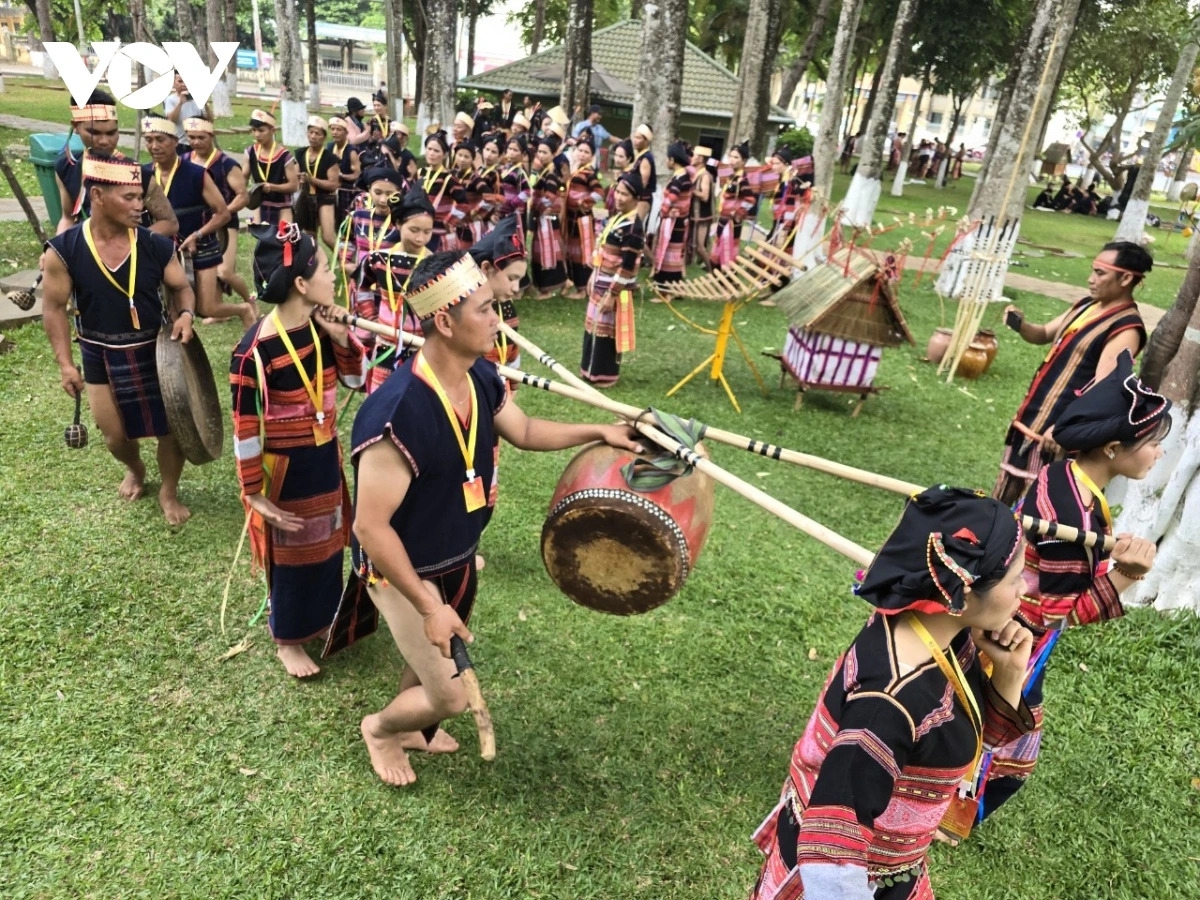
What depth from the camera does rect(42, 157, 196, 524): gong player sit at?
4.42 m

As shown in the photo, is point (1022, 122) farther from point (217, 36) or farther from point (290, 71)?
point (217, 36)

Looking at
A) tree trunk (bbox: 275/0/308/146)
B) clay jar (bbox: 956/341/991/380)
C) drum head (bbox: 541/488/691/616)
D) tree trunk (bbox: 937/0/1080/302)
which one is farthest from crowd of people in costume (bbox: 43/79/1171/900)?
tree trunk (bbox: 275/0/308/146)

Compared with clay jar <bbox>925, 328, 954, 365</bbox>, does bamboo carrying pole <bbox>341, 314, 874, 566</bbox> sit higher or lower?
higher

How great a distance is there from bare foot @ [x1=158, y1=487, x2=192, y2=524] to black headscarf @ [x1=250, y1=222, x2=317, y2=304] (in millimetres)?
2307

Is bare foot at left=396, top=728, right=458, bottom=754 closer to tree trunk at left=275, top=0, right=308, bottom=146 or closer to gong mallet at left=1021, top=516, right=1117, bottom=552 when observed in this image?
gong mallet at left=1021, top=516, right=1117, bottom=552

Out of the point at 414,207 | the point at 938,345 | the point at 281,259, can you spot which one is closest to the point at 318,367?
the point at 281,259

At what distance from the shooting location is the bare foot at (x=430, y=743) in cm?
361

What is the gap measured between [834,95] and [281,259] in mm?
12616

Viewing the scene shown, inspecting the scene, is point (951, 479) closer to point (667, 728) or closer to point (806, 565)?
point (806, 565)

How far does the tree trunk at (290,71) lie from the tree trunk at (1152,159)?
16.9m

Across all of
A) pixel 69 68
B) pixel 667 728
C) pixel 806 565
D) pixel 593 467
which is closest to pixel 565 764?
pixel 667 728

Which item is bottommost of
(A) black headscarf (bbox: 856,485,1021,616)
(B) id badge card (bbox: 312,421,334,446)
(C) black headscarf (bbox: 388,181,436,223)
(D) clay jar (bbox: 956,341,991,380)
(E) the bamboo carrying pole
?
(D) clay jar (bbox: 956,341,991,380)

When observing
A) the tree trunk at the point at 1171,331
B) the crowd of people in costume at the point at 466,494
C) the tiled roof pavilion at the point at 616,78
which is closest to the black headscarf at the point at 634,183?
the crowd of people in costume at the point at 466,494

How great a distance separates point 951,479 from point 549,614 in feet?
13.1
